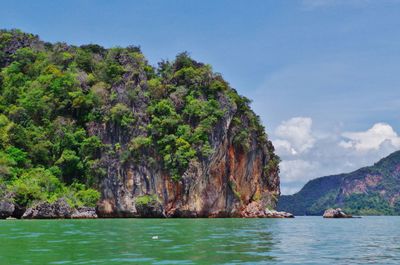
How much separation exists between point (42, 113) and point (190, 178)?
20.7 m

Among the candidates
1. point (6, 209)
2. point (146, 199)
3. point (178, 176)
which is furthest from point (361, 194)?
point (6, 209)

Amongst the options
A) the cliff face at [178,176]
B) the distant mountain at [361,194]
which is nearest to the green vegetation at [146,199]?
the cliff face at [178,176]

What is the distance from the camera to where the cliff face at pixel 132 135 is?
6012 centimetres

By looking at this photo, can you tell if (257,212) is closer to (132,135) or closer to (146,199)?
(146,199)

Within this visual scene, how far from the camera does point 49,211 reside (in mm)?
50625

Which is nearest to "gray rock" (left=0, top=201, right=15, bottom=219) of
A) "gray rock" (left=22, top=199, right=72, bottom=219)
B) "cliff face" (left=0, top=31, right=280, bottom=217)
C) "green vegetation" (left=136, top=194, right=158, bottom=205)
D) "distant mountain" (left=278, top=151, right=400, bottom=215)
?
"gray rock" (left=22, top=199, right=72, bottom=219)

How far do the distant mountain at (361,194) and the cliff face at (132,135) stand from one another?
323 ft

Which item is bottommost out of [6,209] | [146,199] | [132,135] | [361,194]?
[6,209]

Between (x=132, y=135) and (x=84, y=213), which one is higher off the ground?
(x=132, y=135)

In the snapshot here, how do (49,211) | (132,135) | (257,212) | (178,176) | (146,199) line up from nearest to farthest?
(49,211)
(146,199)
(178,176)
(132,135)
(257,212)

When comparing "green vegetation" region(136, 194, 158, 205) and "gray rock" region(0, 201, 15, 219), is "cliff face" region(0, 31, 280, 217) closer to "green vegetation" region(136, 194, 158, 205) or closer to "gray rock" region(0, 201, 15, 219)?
"green vegetation" region(136, 194, 158, 205)

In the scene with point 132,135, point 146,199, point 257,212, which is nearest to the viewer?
point 146,199

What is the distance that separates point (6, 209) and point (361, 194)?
14713 centimetres

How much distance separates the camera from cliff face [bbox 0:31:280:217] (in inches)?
2367
